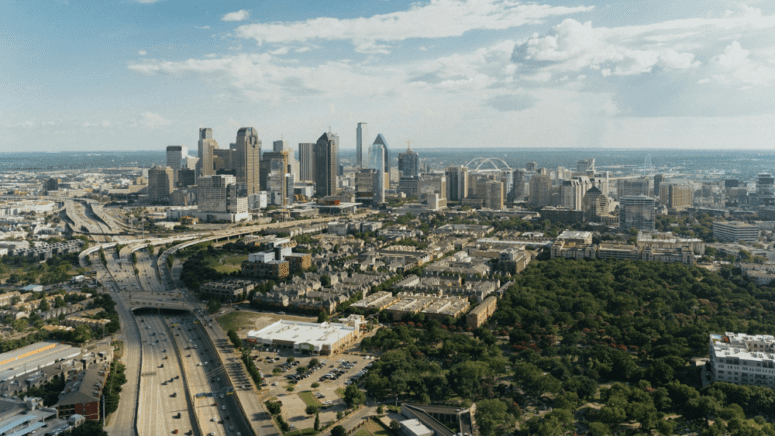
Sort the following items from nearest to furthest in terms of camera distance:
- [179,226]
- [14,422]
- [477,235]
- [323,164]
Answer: [14,422], [477,235], [179,226], [323,164]

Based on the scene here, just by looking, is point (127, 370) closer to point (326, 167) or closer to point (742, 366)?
point (742, 366)

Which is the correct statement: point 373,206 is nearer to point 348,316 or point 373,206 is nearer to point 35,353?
point 348,316

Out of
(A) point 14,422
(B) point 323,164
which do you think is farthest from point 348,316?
(B) point 323,164

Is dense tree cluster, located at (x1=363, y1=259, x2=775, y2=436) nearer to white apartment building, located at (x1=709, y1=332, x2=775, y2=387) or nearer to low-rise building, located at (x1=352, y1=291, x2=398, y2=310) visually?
white apartment building, located at (x1=709, y1=332, x2=775, y2=387)

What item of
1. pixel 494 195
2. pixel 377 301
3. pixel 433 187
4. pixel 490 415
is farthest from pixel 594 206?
pixel 490 415

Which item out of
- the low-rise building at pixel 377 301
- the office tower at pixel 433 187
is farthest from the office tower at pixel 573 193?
the low-rise building at pixel 377 301

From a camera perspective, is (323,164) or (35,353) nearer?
(35,353)
